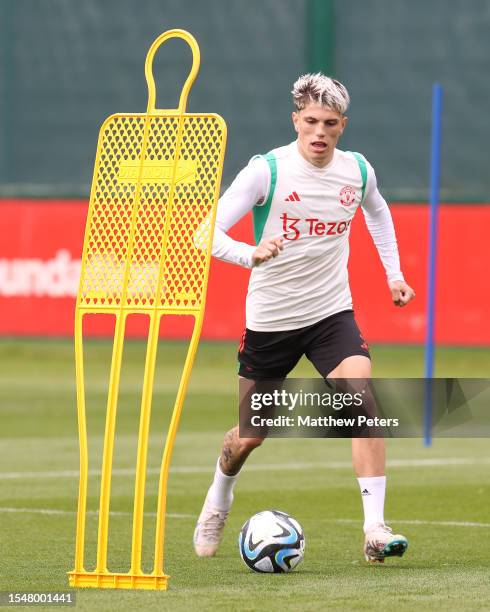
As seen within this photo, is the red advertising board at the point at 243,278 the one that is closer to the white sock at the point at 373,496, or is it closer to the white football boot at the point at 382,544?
the white sock at the point at 373,496

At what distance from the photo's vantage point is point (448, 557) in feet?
28.5

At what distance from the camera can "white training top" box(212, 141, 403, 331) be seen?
8539 millimetres

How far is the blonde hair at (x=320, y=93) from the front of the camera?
8.31m

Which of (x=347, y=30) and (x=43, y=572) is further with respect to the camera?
(x=347, y=30)

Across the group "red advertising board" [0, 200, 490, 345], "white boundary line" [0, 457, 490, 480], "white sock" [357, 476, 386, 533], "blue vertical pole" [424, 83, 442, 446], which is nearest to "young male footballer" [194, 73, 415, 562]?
"white sock" [357, 476, 386, 533]

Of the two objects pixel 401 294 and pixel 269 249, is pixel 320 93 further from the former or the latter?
pixel 269 249

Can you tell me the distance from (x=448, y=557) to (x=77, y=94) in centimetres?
2322

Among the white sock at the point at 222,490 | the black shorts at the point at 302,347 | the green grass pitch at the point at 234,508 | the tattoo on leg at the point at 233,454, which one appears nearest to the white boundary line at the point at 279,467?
the green grass pitch at the point at 234,508

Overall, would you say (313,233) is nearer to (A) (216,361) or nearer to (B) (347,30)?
(A) (216,361)

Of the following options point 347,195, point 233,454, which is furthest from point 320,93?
point 233,454

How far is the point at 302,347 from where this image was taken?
8812 mm

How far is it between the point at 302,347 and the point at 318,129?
3.85ft

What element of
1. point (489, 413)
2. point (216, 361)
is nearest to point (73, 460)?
point (489, 413)

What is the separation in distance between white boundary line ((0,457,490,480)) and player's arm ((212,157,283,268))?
4853mm
